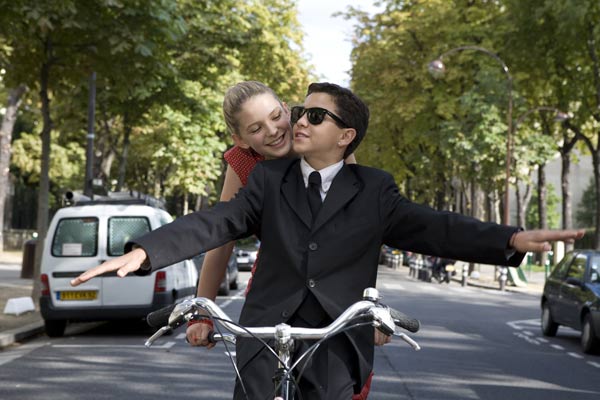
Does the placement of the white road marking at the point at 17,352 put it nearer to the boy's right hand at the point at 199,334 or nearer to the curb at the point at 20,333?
the curb at the point at 20,333

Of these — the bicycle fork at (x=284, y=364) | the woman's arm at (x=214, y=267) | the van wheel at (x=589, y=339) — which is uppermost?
the woman's arm at (x=214, y=267)

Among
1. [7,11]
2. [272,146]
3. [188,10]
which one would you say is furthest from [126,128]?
[272,146]

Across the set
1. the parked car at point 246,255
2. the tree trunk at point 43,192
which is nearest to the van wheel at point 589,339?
the tree trunk at point 43,192

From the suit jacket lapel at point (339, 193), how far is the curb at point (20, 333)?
10858 millimetres

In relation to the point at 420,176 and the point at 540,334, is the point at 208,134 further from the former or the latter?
the point at 540,334

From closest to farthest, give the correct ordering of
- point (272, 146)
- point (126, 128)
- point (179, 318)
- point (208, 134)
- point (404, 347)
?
point (179, 318)
point (272, 146)
point (404, 347)
point (126, 128)
point (208, 134)

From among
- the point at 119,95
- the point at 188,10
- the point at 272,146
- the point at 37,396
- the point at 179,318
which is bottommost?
the point at 37,396

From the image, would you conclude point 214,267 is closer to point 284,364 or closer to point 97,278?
point 284,364

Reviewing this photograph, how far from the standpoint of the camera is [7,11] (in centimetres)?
1673

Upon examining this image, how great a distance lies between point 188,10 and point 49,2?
10328 millimetres

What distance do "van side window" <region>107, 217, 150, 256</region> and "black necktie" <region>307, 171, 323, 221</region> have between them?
12459 mm

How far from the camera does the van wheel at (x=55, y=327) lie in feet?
49.9

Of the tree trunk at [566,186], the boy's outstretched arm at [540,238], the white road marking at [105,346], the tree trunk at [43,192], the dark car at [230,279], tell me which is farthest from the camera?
the tree trunk at [566,186]

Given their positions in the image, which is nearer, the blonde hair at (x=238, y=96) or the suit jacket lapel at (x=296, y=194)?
the suit jacket lapel at (x=296, y=194)
